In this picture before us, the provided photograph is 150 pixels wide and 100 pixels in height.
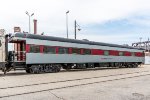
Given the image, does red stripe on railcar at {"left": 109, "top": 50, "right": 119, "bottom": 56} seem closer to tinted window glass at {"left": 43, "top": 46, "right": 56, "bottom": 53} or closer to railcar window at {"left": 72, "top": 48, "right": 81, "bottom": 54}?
railcar window at {"left": 72, "top": 48, "right": 81, "bottom": 54}

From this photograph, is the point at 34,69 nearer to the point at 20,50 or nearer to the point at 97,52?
the point at 20,50

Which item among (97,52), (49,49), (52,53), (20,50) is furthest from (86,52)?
(20,50)

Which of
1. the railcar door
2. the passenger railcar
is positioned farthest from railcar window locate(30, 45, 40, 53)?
the railcar door

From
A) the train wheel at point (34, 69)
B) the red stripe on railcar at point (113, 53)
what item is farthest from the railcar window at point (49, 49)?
the red stripe on railcar at point (113, 53)

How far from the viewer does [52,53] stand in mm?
23859

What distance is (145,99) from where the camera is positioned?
33.4ft

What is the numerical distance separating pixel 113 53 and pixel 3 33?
17.1 metres

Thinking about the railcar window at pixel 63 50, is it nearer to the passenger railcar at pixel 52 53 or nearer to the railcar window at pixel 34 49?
the passenger railcar at pixel 52 53

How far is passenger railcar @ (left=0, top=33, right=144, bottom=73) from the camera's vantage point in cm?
2109

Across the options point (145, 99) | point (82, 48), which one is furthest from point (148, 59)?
point (145, 99)

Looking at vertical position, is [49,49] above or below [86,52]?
above

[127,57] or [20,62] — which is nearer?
[20,62]

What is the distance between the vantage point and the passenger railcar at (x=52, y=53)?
2109cm

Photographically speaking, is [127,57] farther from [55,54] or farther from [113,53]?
[55,54]
